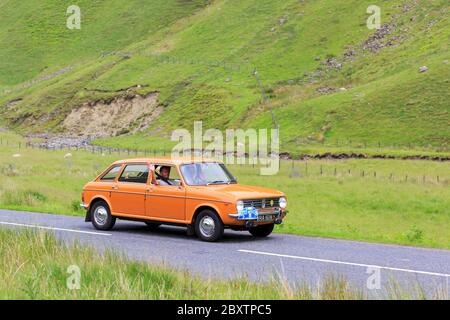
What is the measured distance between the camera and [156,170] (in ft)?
56.4

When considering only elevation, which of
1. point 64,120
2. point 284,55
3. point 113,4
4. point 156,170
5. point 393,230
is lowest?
point 393,230

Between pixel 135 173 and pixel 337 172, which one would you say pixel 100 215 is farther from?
pixel 337 172

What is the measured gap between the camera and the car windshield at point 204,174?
52.7ft

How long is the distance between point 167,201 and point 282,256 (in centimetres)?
369

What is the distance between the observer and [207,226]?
15320 mm

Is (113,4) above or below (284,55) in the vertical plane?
above

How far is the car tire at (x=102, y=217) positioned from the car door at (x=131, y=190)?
0.93 ft

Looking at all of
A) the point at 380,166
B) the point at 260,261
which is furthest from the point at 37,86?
the point at 260,261

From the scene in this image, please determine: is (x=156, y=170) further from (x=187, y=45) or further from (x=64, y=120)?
(x=187, y=45)

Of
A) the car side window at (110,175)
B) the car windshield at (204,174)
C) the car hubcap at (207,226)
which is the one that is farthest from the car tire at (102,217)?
the car hubcap at (207,226)

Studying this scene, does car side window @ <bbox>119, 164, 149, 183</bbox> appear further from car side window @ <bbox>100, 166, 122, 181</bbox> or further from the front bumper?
the front bumper

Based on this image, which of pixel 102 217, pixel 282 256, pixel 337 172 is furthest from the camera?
pixel 337 172

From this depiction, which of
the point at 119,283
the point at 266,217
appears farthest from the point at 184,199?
the point at 119,283

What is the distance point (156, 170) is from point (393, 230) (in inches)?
426
